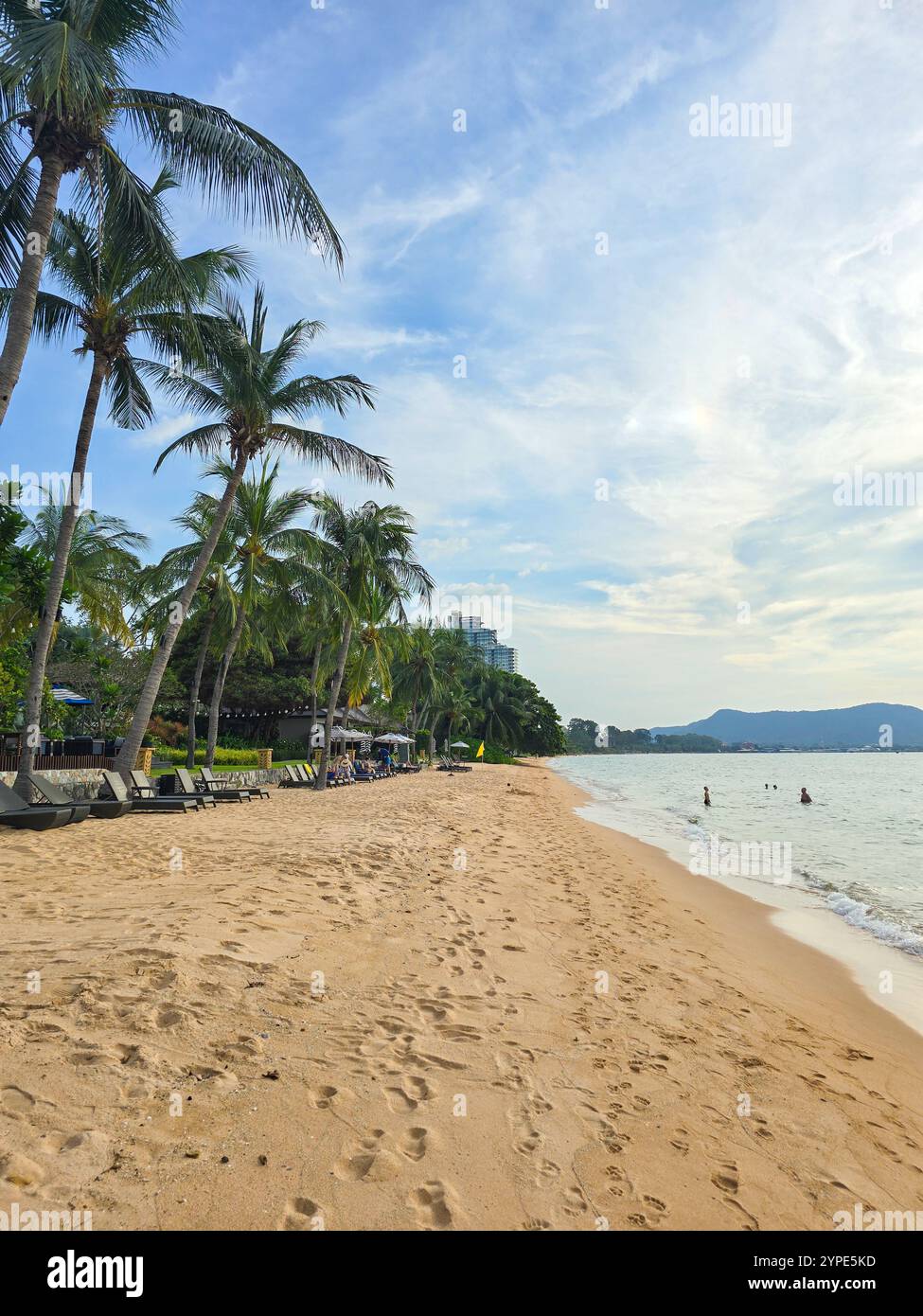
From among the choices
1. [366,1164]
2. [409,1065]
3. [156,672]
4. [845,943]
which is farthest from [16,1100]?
[156,672]

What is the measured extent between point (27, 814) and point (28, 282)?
7.23 m

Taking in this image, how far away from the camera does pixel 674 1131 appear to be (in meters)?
3.51

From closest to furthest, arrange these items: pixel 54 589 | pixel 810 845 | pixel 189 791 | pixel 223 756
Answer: pixel 54 589 < pixel 189 791 < pixel 810 845 < pixel 223 756

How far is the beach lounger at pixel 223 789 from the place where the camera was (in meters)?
16.9

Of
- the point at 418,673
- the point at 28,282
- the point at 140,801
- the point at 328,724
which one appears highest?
Result: the point at 28,282

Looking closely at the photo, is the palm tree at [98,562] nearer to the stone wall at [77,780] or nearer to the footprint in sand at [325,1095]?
the stone wall at [77,780]

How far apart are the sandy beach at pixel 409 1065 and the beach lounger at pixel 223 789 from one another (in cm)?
914

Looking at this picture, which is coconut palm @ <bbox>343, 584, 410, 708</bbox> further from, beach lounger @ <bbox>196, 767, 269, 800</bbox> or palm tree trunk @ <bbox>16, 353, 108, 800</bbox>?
palm tree trunk @ <bbox>16, 353, 108, 800</bbox>

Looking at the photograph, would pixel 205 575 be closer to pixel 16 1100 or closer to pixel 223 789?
pixel 223 789

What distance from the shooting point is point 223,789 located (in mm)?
17609

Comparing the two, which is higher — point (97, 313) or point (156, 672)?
point (97, 313)

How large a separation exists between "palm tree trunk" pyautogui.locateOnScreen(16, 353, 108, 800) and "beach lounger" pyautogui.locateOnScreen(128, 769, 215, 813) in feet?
6.92

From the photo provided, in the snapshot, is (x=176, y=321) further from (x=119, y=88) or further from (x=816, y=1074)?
(x=816, y=1074)

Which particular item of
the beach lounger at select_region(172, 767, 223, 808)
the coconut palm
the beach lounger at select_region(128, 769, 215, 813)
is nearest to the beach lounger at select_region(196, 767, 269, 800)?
the beach lounger at select_region(172, 767, 223, 808)
